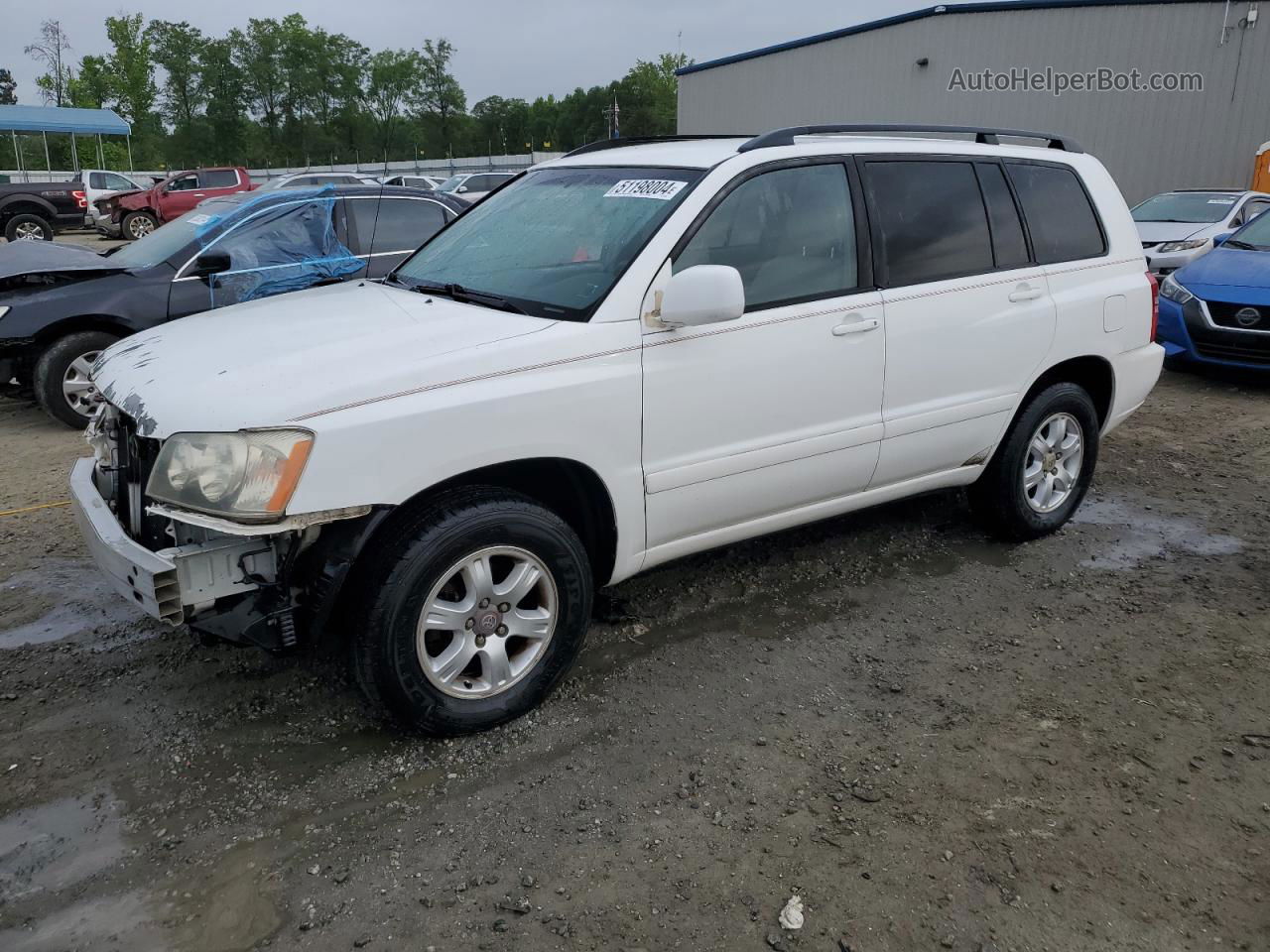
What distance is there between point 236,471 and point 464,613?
794 millimetres

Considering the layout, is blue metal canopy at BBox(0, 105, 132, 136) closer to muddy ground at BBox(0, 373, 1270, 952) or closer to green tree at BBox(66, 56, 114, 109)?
green tree at BBox(66, 56, 114, 109)

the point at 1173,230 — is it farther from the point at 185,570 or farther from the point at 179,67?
the point at 179,67

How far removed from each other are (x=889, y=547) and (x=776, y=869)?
2.47 meters

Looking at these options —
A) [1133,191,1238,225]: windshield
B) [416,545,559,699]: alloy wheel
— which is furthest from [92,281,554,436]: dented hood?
[1133,191,1238,225]: windshield

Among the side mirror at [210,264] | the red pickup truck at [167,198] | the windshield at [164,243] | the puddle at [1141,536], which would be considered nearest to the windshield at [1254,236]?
the puddle at [1141,536]

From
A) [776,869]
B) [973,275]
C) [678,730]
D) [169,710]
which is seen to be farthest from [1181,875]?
[169,710]

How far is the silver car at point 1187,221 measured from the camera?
36.3 ft

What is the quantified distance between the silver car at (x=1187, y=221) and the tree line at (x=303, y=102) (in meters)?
64.6

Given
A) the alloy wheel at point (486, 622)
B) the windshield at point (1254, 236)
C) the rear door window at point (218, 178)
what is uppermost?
the rear door window at point (218, 178)

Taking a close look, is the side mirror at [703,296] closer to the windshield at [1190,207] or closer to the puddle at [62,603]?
the puddle at [62,603]

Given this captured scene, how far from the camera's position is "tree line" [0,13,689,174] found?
7238cm

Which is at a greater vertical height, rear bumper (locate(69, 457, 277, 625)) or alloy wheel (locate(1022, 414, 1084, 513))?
rear bumper (locate(69, 457, 277, 625))

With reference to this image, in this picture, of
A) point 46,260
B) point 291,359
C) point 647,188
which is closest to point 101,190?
point 46,260

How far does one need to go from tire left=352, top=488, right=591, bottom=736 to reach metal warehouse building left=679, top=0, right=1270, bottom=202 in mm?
20095
